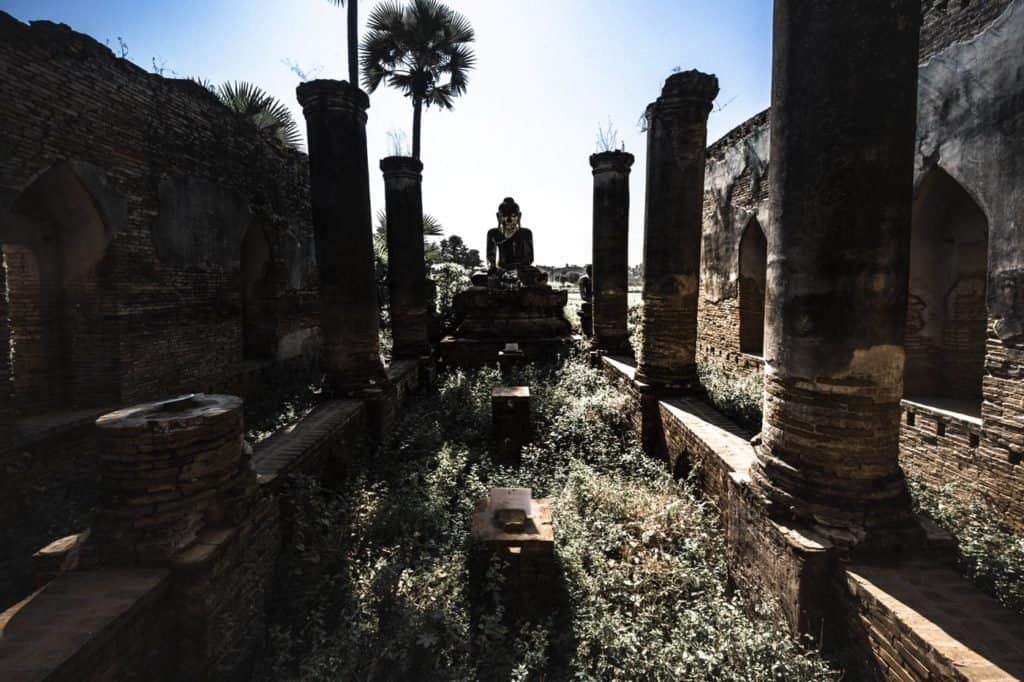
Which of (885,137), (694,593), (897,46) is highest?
(897,46)

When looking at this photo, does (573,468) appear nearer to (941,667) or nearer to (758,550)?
(758,550)

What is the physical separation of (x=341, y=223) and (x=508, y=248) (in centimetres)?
784

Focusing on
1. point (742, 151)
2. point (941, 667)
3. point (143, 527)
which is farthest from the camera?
point (742, 151)

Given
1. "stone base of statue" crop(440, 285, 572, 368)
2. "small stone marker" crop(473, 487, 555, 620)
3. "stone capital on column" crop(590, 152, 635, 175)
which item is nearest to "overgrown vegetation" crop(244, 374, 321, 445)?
"small stone marker" crop(473, 487, 555, 620)

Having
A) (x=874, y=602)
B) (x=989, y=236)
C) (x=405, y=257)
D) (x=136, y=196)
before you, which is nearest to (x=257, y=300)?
(x=405, y=257)

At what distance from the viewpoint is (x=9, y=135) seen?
493 centimetres

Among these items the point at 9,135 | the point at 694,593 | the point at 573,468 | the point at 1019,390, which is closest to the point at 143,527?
the point at 694,593

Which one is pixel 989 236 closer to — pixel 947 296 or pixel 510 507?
pixel 947 296

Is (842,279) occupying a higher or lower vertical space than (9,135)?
lower

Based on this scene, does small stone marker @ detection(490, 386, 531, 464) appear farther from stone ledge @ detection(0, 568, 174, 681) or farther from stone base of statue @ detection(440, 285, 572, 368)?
stone base of statue @ detection(440, 285, 572, 368)

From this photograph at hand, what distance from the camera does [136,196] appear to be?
21.7 feet

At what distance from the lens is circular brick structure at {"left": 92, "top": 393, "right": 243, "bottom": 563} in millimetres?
2762

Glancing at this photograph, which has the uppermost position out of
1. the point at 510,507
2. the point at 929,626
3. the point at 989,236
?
the point at 989,236

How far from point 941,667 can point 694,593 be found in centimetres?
148
